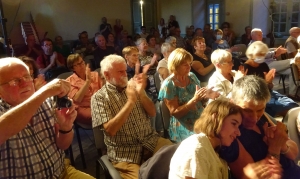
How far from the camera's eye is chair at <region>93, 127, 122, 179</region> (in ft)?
5.19

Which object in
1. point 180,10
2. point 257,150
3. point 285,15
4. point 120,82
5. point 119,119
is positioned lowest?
point 257,150

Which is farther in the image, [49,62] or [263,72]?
[49,62]

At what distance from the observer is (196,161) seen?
113 cm

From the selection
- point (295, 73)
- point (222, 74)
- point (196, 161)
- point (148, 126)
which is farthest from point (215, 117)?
point (295, 73)

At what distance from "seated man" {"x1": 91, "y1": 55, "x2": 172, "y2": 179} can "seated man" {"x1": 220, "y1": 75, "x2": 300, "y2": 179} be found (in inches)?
25.8

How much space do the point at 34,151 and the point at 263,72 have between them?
99.4 inches

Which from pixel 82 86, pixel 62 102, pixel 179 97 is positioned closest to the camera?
pixel 62 102

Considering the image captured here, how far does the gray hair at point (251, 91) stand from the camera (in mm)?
1586

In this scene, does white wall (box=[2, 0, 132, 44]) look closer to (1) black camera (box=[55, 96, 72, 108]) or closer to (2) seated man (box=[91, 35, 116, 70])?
(2) seated man (box=[91, 35, 116, 70])

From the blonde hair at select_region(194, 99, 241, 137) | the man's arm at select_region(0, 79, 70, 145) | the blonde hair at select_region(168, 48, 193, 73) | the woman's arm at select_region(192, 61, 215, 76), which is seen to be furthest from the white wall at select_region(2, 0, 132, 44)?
the blonde hair at select_region(194, 99, 241, 137)

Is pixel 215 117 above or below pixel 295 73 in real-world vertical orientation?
above

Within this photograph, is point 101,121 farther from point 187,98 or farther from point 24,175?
point 187,98

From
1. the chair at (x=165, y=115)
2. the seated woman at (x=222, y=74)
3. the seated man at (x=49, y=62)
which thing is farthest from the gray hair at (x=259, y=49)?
the seated man at (x=49, y=62)

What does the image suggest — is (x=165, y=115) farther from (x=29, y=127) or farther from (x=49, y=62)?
(x=49, y=62)
